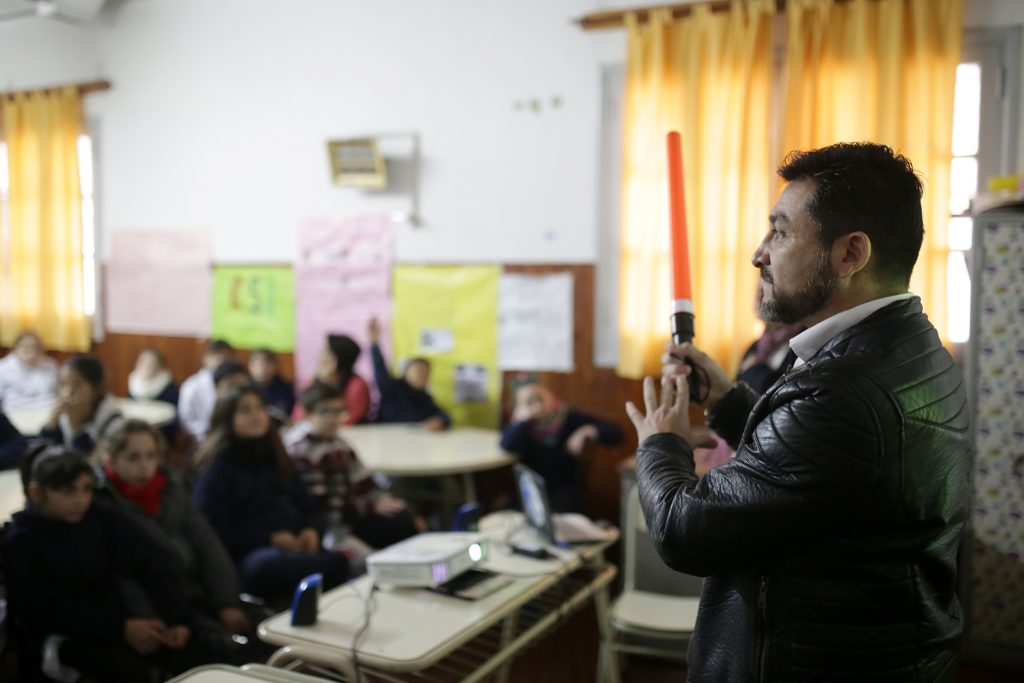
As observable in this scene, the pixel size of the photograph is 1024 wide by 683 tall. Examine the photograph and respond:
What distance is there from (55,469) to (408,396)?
7.92 feet

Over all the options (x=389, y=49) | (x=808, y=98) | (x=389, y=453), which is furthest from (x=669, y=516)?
(x=389, y=49)

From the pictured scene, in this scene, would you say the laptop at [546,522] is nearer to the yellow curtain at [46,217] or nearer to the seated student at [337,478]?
the seated student at [337,478]

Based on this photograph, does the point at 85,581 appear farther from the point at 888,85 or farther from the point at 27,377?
the point at 27,377

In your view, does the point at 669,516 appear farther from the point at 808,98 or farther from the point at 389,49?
the point at 389,49

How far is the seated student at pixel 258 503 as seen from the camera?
2.74 m

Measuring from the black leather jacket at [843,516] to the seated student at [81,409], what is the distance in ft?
10.3

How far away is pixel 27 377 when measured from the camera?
5.38 m

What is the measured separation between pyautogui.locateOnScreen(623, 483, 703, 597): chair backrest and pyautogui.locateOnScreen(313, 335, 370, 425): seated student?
191cm

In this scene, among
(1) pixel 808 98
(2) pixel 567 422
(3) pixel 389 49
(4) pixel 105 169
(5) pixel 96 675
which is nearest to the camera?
(5) pixel 96 675

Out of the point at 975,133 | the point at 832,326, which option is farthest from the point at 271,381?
the point at 832,326

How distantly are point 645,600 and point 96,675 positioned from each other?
1621 mm

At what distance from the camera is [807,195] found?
1.06 m

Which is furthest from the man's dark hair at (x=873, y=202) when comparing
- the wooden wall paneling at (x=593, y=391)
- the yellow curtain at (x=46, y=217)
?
the yellow curtain at (x=46, y=217)

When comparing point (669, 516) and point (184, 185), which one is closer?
point (669, 516)
